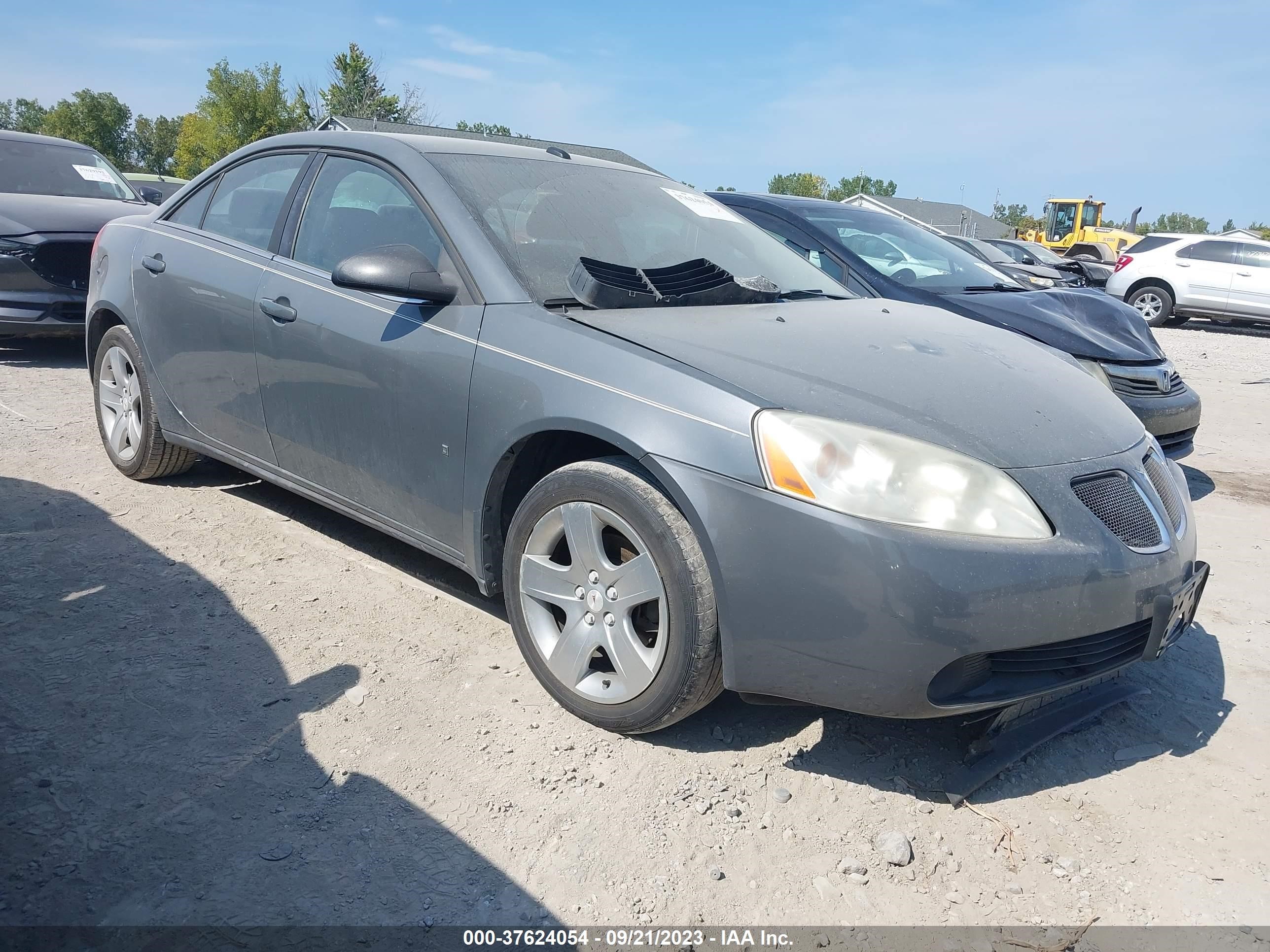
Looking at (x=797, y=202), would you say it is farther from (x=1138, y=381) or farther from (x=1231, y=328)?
(x=1231, y=328)

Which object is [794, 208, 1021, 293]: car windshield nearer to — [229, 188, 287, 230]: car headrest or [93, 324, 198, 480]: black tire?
[229, 188, 287, 230]: car headrest

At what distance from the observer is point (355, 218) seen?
3.43m

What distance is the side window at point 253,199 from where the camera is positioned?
375 cm

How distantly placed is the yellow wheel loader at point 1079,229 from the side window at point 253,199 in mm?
30687

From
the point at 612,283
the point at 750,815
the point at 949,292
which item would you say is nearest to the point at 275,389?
the point at 612,283

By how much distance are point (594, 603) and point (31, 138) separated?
28.6 feet

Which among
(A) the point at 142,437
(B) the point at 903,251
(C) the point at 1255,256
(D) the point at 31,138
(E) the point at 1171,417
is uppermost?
(C) the point at 1255,256

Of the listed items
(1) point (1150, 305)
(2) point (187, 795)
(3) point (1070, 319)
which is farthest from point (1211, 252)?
(2) point (187, 795)

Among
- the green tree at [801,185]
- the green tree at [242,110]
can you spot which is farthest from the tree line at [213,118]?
the green tree at [801,185]

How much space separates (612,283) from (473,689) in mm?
1307

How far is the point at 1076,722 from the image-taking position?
274cm

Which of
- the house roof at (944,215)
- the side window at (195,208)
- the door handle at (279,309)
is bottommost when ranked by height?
the door handle at (279,309)

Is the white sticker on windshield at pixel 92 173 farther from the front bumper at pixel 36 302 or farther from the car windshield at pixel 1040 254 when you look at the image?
the car windshield at pixel 1040 254

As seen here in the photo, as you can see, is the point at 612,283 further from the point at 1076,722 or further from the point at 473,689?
the point at 1076,722
